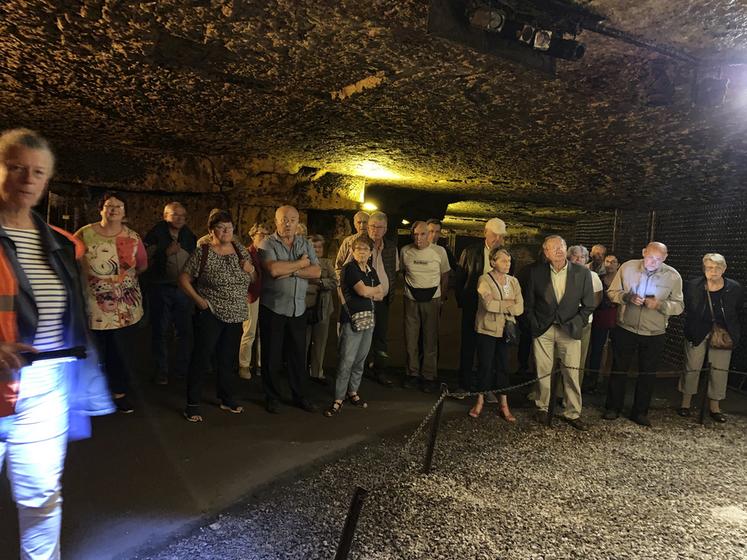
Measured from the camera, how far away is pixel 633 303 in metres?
5.01

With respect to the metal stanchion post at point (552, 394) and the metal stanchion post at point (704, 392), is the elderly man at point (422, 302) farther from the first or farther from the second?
the metal stanchion post at point (704, 392)

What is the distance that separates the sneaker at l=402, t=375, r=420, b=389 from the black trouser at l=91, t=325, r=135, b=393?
2.95 metres

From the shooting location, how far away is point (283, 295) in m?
4.41

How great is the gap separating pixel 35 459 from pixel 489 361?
382cm

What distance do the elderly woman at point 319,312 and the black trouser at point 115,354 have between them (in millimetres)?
1762

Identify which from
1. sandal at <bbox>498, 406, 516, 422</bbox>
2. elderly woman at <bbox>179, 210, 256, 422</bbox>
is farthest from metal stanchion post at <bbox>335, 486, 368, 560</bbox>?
sandal at <bbox>498, 406, 516, 422</bbox>

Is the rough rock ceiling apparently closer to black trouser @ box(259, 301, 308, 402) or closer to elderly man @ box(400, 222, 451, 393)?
elderly man @ box(400, 222, 451, 393)

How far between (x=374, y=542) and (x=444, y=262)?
12.2ft

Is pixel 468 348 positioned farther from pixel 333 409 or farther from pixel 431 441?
pixel 431 441

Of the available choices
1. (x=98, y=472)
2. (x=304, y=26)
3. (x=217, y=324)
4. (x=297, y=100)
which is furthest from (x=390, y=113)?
(x=98, y=472)

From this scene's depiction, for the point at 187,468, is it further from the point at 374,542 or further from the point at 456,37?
the point at 456,37

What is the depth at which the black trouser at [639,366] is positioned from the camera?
5.01m

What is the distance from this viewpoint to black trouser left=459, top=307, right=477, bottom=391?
5.42m

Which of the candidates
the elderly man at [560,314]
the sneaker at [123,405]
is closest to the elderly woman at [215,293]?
the sneaker at [123,405]
